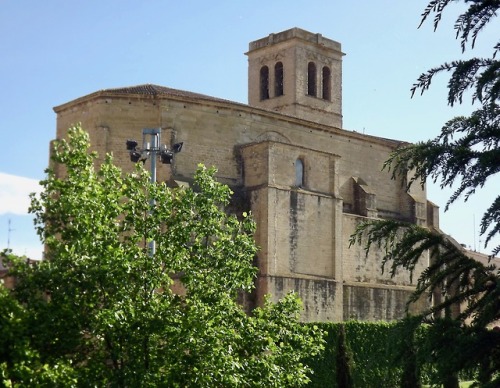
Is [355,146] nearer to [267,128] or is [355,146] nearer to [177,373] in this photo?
[267,128]

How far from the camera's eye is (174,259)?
46.3ft

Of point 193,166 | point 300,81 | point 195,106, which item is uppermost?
point 300,81

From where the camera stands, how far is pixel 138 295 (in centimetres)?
1338

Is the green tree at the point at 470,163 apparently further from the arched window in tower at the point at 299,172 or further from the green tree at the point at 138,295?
the arched window in tower at the point at 299,172

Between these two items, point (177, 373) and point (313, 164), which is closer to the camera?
point (177, 373)

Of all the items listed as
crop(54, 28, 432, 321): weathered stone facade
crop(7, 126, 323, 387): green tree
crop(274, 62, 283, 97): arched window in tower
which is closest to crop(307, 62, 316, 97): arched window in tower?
crop(274, 62, 283, 97): arched window in tower

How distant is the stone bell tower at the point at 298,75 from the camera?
4731 centimetres

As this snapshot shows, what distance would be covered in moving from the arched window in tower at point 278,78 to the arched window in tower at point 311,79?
1515 millimetres

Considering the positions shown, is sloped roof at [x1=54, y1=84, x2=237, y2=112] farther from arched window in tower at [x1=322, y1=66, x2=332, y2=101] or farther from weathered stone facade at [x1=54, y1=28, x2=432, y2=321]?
arched window in tower at [x1=322, y1=66, x2=332, y2=101]

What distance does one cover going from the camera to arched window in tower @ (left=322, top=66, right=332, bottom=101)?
4922 cm

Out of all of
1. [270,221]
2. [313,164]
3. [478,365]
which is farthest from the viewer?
[313,164]

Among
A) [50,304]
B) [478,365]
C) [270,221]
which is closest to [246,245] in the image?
[50,304]

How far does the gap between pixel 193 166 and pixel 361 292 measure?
31.4ft

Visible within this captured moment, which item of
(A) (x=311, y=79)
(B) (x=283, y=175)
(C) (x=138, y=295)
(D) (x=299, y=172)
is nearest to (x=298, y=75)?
(A) (x=311, y=79)
